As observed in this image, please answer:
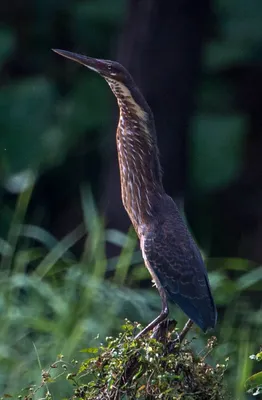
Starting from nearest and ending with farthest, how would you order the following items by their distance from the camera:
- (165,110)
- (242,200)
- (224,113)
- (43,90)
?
1. (165,110)
2. (43,90)
3. (224,113)
4. (242,200)

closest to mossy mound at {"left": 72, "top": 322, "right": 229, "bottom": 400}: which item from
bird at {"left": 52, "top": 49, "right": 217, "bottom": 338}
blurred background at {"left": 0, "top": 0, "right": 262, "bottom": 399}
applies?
bird at {"left": 52, "top": 49, "right": 217, "bottom": 338}

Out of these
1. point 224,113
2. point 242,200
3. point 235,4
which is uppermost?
point 235,4

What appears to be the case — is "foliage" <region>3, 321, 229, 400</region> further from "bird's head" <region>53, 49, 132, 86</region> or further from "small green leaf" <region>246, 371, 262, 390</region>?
"bird's head" <region>53, 49, 132, 86</region>

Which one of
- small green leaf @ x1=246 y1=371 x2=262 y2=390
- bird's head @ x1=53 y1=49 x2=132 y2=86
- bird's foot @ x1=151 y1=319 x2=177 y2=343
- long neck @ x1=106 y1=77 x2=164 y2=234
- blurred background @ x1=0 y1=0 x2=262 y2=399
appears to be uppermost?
bird's head @ x1=53 y1=49 x2=132 y2=86

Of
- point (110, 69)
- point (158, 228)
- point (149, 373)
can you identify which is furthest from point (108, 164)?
point (149, 373)

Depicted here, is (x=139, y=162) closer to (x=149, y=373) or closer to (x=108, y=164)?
(x=149, y=373)

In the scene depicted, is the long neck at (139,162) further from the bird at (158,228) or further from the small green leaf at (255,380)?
the small green leaf at (255,380)

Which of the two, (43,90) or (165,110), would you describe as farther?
(43,90)

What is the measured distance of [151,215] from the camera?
3768 millimetres

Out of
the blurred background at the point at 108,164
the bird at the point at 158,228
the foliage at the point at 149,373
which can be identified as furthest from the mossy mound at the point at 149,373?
the blurred background at the point at 108,164

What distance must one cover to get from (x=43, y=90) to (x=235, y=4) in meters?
1.62

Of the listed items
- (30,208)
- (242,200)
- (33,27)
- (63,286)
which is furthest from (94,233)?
(242,200)

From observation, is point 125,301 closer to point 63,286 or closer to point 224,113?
point 63,286

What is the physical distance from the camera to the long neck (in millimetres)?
3633
